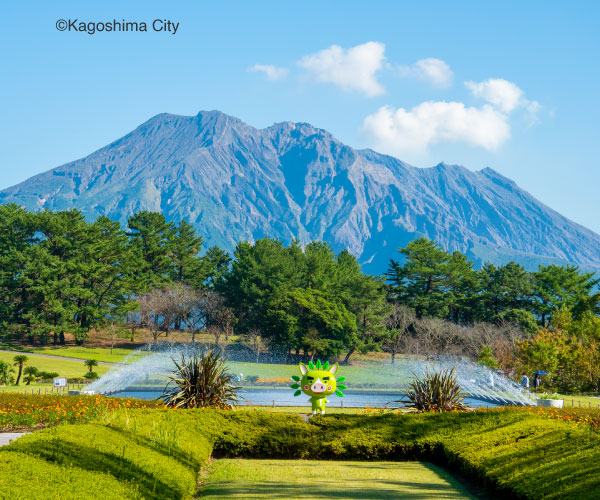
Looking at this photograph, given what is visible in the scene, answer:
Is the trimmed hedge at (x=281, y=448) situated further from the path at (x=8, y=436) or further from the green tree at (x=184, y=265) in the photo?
the green tree at (x=184, y=265)

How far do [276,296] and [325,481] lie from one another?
5389 cm

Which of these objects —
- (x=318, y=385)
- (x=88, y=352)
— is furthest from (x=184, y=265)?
(x=318, y=385)

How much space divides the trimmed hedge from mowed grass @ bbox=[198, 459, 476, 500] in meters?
0.45

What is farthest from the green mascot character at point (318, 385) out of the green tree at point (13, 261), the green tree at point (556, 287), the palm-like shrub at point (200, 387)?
the green tree at point (556, 287)

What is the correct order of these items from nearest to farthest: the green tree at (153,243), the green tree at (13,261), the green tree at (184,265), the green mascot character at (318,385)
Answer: the green mascot character at (318,385) → the green tree at (13,261) → the green tree at (153,243) → the green tree at (184,265)

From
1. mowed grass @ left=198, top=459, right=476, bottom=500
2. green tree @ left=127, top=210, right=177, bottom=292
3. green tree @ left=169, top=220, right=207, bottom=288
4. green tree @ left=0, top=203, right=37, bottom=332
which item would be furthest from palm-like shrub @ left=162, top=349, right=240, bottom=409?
green tree @ left=169, top=220, right=207, bottom=288

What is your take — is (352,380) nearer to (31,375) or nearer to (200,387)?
(31,375)

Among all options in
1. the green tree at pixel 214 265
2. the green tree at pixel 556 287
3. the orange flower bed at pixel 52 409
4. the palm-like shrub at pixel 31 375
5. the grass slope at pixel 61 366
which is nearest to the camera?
the orange flower bed at pixel 52 409

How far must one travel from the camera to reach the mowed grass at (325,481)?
35.7 feet

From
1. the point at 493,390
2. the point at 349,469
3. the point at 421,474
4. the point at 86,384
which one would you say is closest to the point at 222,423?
the point at 349,469

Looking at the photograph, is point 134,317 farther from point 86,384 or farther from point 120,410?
point 120,410

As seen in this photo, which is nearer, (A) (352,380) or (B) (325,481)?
Result: (B) (325,481)

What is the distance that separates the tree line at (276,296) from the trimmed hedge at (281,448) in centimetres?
4619

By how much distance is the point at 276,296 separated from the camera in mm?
65875
